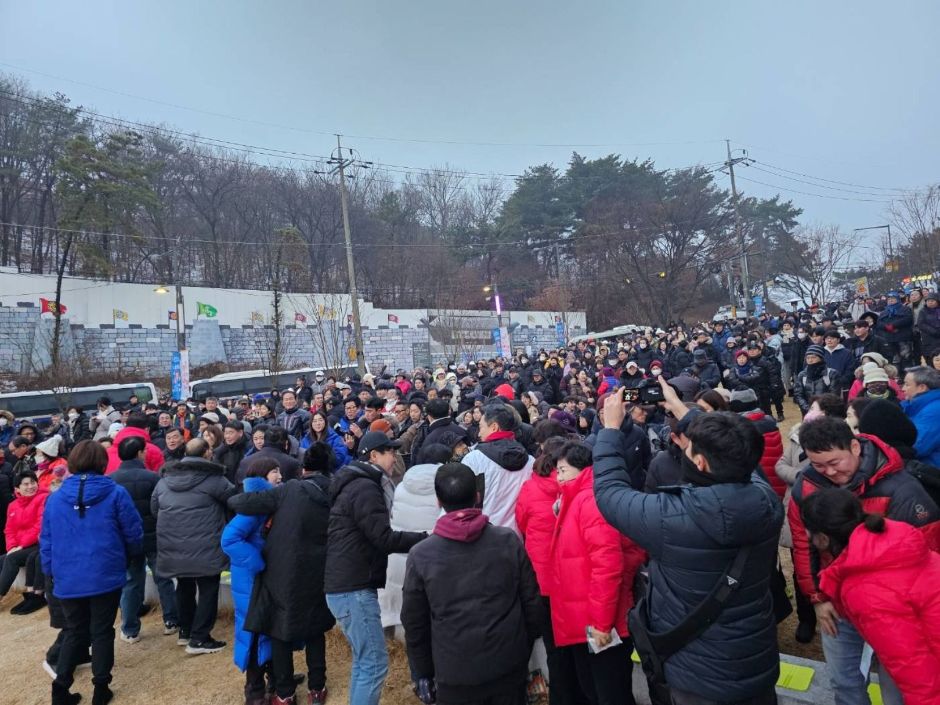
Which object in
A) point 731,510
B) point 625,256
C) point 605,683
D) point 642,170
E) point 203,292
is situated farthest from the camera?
point 642,170

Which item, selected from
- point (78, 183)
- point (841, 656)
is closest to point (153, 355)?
point (78, 183)

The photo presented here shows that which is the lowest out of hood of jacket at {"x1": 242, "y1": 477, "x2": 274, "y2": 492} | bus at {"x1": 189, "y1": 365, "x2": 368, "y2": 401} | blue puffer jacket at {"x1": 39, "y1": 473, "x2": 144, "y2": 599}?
bus at {"x1": 189, "y1": 365, "x2": 368, "y2": 401}

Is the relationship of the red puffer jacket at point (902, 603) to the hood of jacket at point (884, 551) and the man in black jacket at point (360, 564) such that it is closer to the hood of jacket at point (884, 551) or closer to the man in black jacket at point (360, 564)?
the hood of jacket at point (884, 551)

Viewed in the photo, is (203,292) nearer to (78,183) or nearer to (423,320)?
(78,183)

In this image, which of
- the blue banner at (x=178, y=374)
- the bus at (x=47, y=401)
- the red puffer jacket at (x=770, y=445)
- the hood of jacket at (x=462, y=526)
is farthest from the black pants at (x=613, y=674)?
the blue banner at (x=178, y=374)

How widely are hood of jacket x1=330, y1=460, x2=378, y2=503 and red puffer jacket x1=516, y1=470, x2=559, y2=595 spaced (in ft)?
2.85

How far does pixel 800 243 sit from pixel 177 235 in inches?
1600

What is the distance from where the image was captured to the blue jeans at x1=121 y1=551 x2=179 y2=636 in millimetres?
4992

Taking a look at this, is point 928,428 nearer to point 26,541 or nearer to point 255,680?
point 255,680

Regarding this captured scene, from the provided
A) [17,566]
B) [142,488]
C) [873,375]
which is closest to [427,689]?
[142,488]

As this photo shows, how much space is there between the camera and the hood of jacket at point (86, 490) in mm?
3975

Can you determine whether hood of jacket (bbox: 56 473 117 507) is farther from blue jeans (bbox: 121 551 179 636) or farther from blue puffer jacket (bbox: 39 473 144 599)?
blue jeans (bbox: 121 551 179 636)

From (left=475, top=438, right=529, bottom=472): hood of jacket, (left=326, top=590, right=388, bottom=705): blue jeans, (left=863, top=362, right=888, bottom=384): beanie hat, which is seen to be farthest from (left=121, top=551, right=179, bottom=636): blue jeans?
(left=863, top=362, right=888, bottom=384): beanie hat

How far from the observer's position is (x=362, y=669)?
3.14 m
